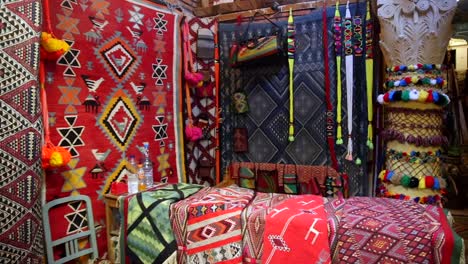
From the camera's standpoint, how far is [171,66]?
3010 mm

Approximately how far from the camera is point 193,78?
3045mm

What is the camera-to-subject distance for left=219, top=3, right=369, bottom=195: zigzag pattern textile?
2.88 m

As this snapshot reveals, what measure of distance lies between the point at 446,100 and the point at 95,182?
246cm

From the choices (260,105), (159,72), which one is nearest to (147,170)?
(159,72)

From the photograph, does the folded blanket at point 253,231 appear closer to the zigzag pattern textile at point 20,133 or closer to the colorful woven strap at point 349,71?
the zigzag pattern textile at point 20,133

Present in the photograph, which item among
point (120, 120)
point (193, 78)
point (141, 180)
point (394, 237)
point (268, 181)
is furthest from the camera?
point (268, 181)

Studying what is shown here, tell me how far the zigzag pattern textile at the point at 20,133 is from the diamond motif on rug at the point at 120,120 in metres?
0.63

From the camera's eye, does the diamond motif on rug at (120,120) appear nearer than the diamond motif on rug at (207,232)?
No

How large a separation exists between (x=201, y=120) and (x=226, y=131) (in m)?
0.31

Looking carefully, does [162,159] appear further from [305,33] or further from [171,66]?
[305,33]

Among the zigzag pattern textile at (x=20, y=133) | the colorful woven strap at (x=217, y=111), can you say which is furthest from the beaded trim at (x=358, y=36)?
the zigzag pattern textile at (x=20, y=133)

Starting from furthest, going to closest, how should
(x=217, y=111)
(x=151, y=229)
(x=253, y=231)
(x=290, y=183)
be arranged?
(x=217, y=111) < (x=290, y=183) < (x=151, y=229) < (x=253, y=231)

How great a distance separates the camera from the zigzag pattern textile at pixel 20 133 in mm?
1628

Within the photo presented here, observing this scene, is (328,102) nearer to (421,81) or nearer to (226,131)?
(421,81)
